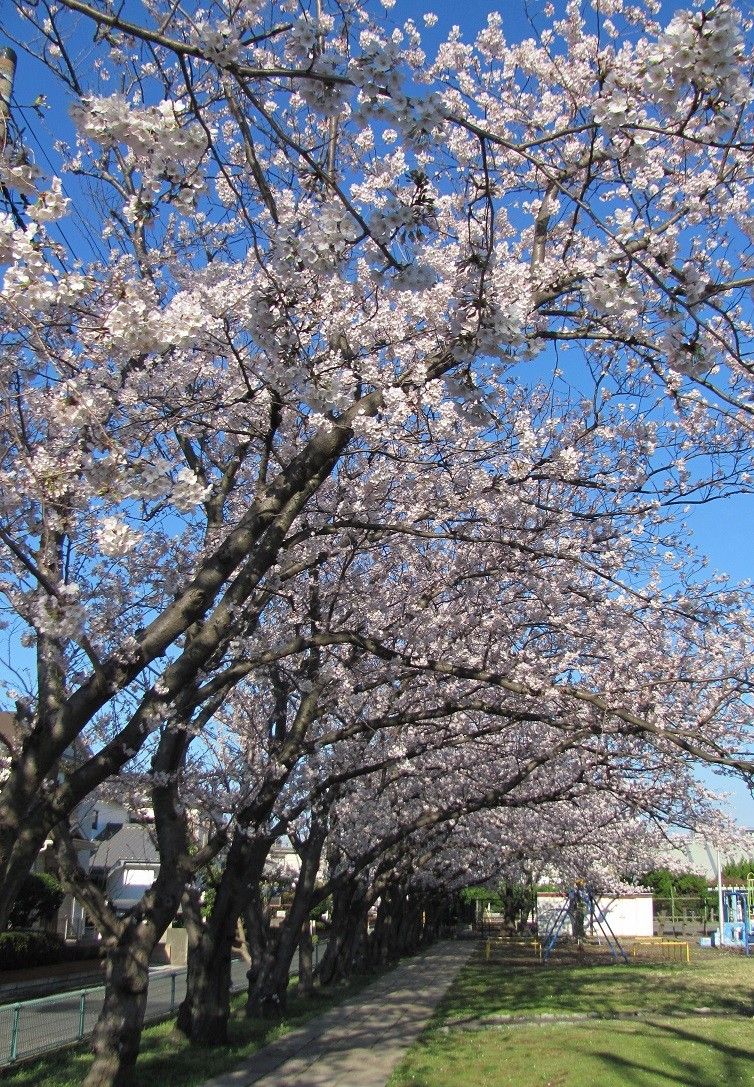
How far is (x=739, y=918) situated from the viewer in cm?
3684

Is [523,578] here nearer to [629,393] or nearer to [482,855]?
[629,393]

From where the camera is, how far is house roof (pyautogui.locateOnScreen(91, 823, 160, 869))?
3834cm

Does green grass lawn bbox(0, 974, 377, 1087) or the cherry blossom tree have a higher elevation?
the cherry blossom tree

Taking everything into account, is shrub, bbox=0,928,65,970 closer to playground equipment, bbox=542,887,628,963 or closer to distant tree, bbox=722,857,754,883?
playground equipment, bbox=542,887,628,963

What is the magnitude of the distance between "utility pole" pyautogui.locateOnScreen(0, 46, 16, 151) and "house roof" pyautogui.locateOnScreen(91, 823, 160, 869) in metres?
35.3

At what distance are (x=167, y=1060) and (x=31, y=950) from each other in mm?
12049

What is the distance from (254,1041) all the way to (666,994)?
10161 mm

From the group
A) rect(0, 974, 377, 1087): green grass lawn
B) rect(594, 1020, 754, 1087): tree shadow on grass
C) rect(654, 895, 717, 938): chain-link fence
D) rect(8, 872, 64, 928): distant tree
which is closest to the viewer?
rect(594, 1020, 754, 1087): tree shadow on grass

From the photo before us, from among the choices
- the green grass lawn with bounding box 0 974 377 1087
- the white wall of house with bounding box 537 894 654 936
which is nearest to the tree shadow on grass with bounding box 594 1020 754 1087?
the green grass lawn with bounding box 0 974 377 1087

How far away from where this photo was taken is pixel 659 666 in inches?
418

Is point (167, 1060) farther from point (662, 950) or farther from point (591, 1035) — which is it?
point (662, 950)

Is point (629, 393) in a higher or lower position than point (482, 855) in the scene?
higher

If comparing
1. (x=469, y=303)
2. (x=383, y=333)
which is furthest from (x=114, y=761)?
(x=383, y=333)

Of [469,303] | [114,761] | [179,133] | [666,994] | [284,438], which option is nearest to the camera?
[179,133]
